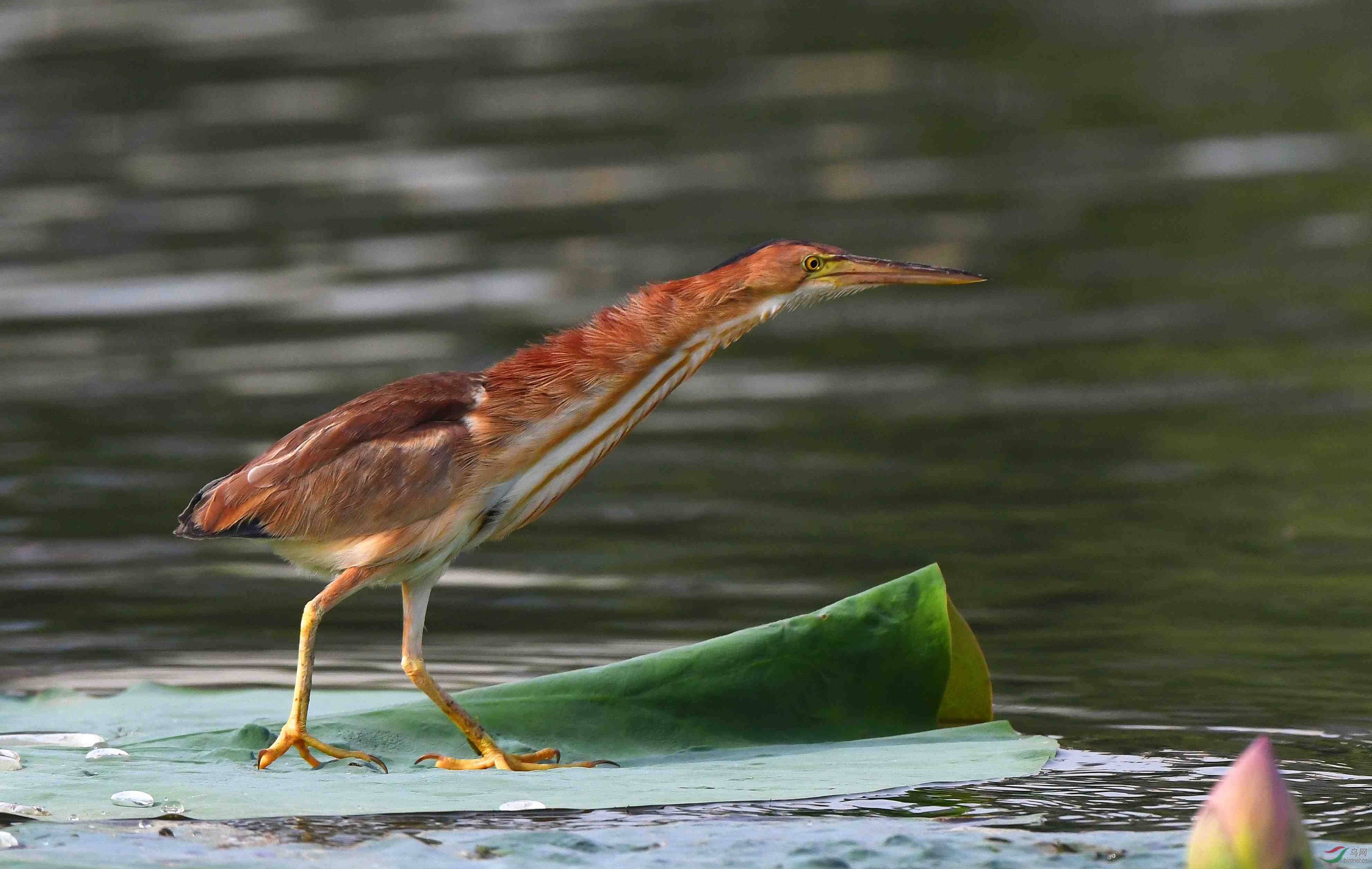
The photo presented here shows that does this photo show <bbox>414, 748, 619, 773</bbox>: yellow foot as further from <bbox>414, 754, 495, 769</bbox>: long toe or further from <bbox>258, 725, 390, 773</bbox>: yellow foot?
<bbox>258, 725, 390, 773</bbox>: yellow foot

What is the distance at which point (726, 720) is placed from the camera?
20.1 ft

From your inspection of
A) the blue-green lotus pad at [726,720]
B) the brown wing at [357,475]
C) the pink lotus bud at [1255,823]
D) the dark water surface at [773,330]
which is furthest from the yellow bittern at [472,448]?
the pink lotus bud at [1255,823]

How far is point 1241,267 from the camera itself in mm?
16312

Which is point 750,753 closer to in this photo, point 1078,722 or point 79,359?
point 1078,722

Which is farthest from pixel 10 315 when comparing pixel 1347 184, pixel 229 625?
pixel 1347 184

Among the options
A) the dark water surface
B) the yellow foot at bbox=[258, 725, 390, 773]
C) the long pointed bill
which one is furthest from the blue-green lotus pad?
the long pointed bill

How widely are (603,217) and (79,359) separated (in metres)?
5.31

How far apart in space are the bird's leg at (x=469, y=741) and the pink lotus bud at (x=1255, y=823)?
231 centimetres

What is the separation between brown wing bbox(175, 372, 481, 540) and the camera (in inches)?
236

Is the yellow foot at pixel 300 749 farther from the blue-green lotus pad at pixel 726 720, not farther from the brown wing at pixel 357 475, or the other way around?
the brown wing at pixel 357 475

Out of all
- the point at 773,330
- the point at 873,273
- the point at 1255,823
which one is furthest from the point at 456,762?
the point at 773,330

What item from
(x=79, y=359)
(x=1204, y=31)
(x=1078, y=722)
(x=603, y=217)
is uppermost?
(x=1204, y=31)

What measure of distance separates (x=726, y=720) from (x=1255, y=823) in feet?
8.22

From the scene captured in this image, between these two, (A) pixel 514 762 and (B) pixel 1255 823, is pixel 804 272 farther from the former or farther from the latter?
(B) pixel 1255 823
